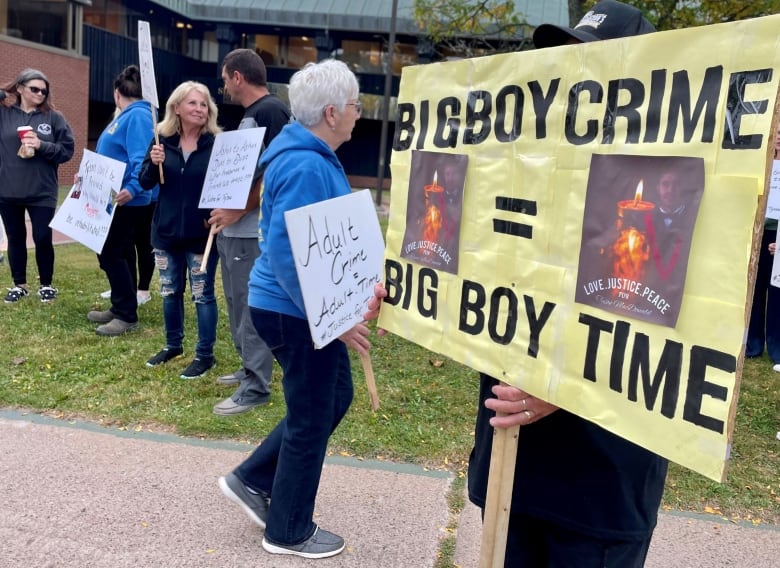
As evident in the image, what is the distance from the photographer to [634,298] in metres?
1.45

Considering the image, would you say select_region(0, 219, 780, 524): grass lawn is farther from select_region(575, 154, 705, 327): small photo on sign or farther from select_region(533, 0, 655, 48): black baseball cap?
select_region(533, 0, 655, 48): black baseball cap

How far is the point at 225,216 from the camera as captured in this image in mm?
4484

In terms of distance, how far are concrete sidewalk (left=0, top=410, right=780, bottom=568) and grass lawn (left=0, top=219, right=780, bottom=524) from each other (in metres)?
0.22

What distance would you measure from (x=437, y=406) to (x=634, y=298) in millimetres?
3340

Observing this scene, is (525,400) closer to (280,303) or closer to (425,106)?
(425,106)

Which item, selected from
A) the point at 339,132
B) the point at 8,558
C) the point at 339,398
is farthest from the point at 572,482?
the point at 8,558

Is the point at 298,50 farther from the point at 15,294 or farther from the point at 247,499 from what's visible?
the point at 247,499

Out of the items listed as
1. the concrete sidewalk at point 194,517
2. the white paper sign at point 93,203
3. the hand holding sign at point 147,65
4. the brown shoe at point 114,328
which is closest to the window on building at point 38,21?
the white paper sign at point 93,203

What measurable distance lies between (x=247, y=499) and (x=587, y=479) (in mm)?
1836

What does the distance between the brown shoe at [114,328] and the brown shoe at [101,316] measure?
9.0 inches

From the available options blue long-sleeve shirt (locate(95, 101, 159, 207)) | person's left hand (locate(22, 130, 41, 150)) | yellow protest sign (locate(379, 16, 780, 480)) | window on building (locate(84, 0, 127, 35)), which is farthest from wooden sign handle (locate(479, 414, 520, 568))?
window on building (locate(84, 0, 127, 35))

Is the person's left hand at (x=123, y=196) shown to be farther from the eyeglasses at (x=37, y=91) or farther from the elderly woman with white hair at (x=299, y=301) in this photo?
the elderly woman with white hair at (x=299, y=301)

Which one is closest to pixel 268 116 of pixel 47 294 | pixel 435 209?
pixel 435 209

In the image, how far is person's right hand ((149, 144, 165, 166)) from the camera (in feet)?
15.7
